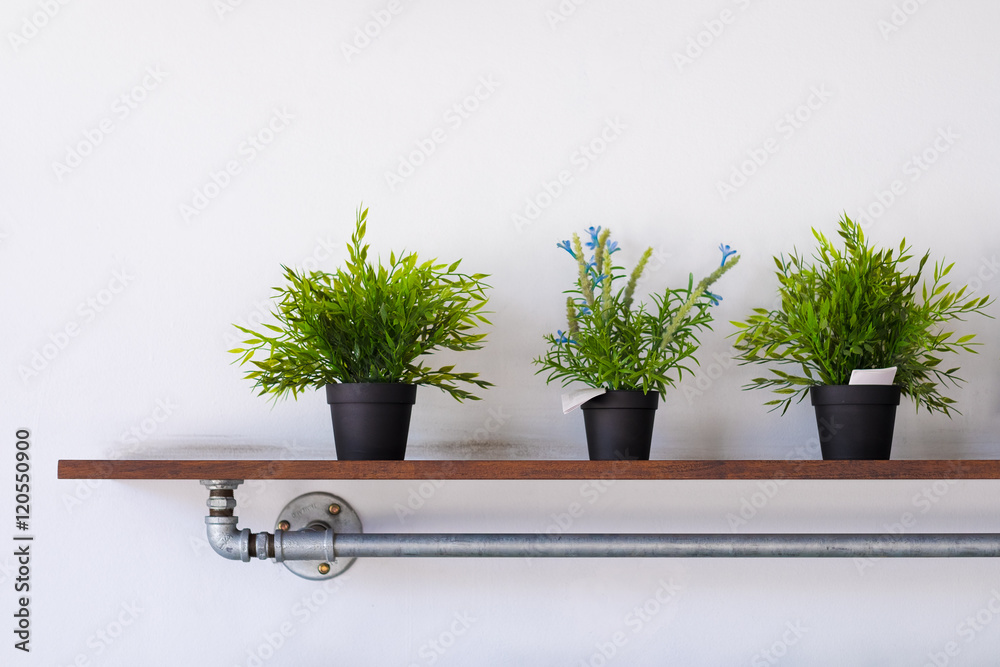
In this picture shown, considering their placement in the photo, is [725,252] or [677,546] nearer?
[677,546]

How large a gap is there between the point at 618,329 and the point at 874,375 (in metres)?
0.28

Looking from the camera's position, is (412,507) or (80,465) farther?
(412,507)

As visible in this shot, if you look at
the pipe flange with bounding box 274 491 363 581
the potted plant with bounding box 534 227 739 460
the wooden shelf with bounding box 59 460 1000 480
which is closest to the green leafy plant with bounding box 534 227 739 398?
the potted plant with bounding box 534 227 739 460

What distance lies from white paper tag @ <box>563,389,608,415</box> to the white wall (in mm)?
100

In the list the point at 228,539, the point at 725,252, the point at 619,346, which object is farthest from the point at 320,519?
the point at 725,252

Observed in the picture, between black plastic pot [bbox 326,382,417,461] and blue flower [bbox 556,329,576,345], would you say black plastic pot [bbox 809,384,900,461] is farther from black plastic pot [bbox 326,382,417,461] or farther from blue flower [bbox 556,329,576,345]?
black plastic pot [bbox 326,382,417,461]

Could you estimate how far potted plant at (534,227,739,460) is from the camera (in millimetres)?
899

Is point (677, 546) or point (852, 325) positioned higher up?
point (852, 325)

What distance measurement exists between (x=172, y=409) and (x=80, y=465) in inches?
6.3

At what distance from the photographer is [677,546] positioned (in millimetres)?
914

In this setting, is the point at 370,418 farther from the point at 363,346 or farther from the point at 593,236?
the point at 593,236

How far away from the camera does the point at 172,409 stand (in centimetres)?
101

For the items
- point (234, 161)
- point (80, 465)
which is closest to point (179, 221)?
point (234, 161)

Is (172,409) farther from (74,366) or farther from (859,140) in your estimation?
(859,140)
